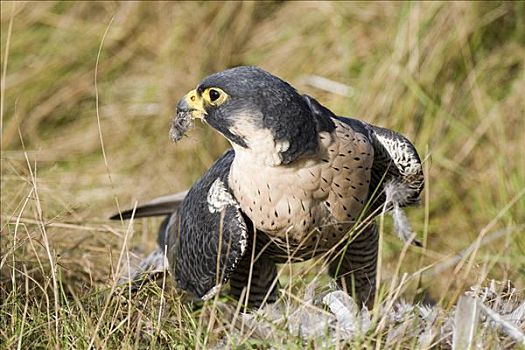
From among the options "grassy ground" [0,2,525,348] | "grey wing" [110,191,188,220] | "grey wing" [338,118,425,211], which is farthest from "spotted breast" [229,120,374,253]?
"grey wing" [110,191,188,220]

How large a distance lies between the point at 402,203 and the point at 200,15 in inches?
120

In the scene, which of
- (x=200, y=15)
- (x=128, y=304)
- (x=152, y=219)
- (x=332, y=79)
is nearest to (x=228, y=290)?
(x=128, y=304)

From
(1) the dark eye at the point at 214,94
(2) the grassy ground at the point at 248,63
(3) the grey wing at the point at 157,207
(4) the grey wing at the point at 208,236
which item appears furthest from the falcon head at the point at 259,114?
(3) the grey wing at the point at 157,207

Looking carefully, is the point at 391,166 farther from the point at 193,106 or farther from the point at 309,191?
the point at 193,106

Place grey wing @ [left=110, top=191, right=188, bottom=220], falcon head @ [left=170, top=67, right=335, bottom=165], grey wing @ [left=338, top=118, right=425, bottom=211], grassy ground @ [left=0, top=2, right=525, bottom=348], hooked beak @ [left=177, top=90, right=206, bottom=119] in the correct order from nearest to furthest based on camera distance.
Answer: falcon head @ [left=170, top=67, right=335, bottom=165] → hooked beak @ [left=177, top=90, right=206, bottom=119] → grey wing @ [left=338, top=118, right=425, bottom=211] → grey wing @ [left=110, top=191, right=188, bottom=220] → grassy ground @ [left=0, top=2, right=525, bottom=348]

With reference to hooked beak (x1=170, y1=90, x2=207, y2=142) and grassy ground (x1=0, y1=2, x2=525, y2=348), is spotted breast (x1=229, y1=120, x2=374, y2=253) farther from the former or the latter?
grassy ground (x1=0, y1=2, x2=525, y2=348)

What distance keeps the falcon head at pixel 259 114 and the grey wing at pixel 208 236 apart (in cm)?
26

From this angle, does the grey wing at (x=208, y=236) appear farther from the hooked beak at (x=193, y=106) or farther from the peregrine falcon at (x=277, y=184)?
the hooked beak at (x=193, y=106)

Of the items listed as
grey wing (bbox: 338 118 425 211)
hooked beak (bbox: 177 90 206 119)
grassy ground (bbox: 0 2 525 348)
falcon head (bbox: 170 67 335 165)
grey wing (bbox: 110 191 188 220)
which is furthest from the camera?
grassy ground (bbox: 0 2 525 348)

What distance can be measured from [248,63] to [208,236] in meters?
3.10

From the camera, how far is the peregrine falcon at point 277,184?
10.4ft

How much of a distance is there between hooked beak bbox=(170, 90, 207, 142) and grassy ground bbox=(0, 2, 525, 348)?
0.80 metres

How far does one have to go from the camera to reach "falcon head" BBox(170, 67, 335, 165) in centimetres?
316

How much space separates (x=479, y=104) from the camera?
5.62 metres
